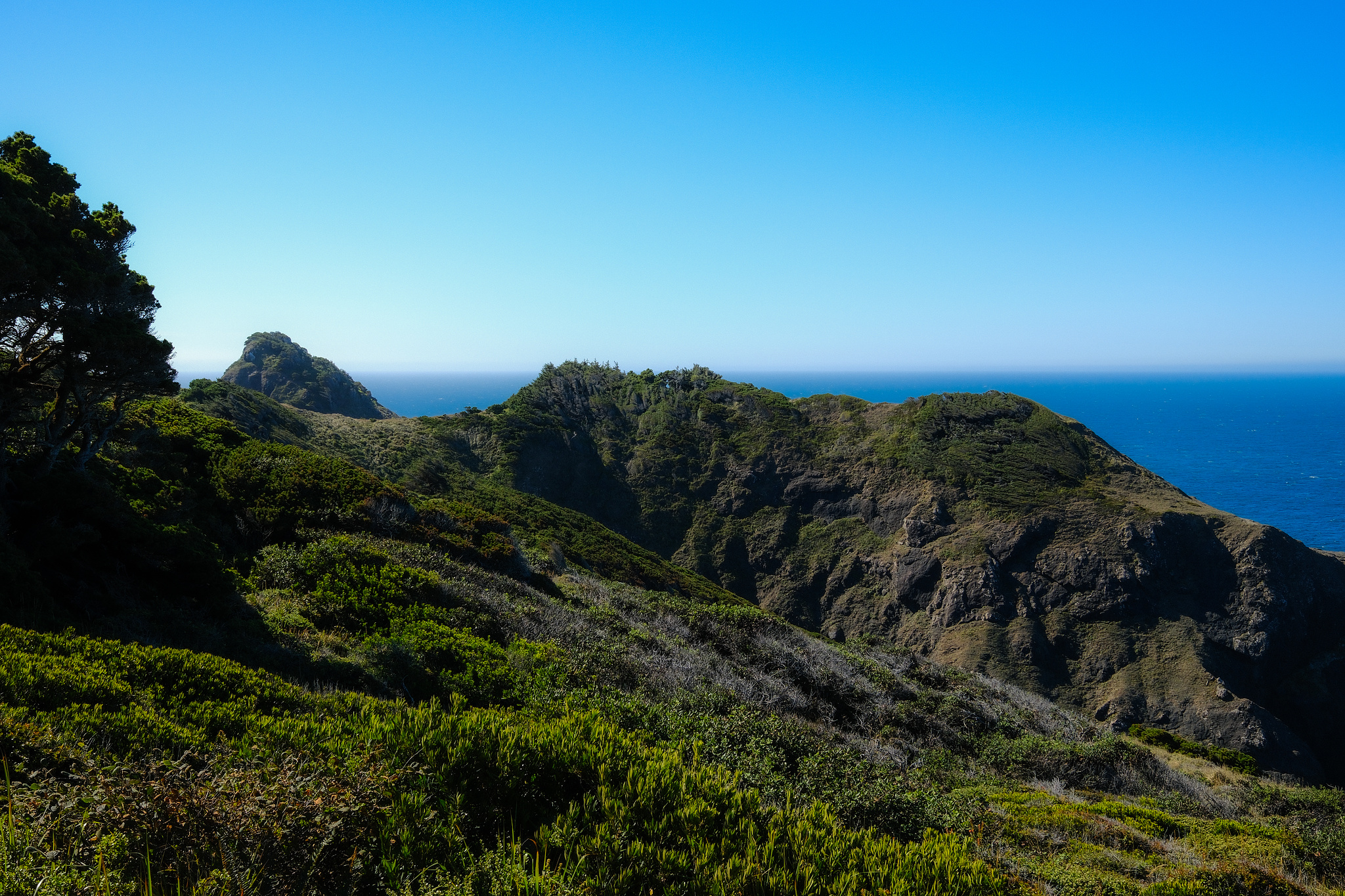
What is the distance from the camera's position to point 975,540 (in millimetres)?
46875

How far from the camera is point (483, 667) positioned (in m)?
8.63

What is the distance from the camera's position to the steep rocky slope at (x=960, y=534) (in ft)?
128

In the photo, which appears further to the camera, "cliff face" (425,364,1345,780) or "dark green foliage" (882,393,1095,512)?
"dark green foliage" (882,393,1095,512)

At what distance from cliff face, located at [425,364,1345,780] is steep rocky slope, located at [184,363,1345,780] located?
5.8 inches

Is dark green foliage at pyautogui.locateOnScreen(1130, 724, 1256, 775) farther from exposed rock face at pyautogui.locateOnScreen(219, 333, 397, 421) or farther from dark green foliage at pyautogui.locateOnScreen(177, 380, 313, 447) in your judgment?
exposed rock face at pyautogui.locateOnScreen(219, 333, 397, 421)

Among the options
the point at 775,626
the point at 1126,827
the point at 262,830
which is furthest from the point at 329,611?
the point at 775,626

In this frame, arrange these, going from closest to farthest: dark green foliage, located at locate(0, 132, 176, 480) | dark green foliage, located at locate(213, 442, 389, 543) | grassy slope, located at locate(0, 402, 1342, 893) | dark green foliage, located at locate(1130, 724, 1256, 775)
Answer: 1. grassy slope, located at locate(0, 402, 1342, 893)
2. dark green foliage, located at locate(0, 132, 176, 480)
3. dark green foliage, located at locate(213, 442, 389, 543)
4. dark green foliage, located at locate(1130, 724, 1256, 775)

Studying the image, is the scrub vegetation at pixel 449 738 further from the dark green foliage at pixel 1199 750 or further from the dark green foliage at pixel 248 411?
the dark green foliage at pixel 248 411

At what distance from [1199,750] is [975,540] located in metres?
22.8

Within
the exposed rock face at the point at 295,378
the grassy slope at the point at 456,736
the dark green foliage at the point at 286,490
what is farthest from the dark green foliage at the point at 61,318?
the exposed rock face at the point at 295,378

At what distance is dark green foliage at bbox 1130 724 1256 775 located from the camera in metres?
22.6

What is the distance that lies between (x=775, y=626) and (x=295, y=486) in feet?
45.8

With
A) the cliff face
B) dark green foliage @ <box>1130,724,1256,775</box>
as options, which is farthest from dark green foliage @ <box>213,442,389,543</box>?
the cliff face

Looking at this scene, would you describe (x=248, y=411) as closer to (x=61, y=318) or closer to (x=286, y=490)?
(x=286, y=490)
